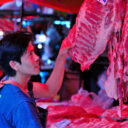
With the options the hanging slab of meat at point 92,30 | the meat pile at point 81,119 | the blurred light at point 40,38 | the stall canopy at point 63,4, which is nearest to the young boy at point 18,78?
the hanging slab of meat at point 92,30

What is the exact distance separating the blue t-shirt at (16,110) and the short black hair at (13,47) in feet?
0.65

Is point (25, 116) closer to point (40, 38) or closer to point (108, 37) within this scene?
point (108, 37)

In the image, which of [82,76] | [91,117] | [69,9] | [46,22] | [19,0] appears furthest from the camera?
[46,22]

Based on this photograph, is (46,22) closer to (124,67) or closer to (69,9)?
(69,9)

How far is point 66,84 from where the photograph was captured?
288 inches

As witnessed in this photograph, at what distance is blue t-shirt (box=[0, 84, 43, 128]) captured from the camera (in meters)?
1.51

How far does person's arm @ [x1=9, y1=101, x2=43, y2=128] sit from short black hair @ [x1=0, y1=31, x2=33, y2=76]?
34 centimetres

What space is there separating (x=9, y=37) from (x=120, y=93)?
745mm

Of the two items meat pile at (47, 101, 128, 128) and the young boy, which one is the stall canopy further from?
meat pile at (47, 101, 128, 128)

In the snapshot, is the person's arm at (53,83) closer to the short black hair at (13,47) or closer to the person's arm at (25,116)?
the short black hair at (13,47)

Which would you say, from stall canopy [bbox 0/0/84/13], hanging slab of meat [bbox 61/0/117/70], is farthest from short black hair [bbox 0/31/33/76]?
stall canopy [bbox 0/0/84/13]

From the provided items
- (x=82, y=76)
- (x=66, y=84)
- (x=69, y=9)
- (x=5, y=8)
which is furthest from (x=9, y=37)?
(x=5, y=8)

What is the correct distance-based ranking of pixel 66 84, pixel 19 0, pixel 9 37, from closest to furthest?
pixel 9 37, pixel 19 0, pixel 66 84

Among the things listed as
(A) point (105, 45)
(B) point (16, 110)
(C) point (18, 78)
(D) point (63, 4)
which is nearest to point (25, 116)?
(B) point (16, 110)
